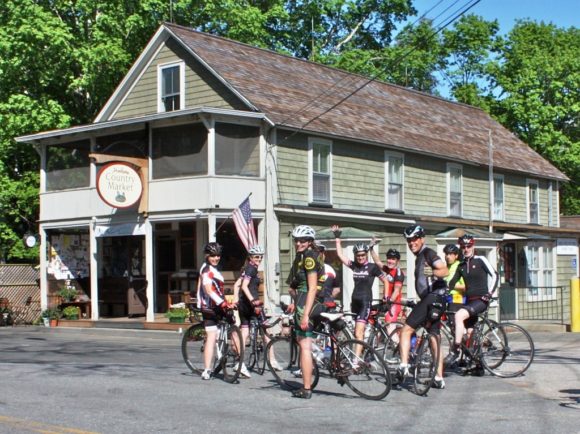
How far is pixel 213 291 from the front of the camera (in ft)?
38.1

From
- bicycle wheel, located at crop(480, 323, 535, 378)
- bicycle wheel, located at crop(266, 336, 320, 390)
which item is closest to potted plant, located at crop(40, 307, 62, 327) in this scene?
bicycle wheel, located at crop(266, 336, 320, 390)

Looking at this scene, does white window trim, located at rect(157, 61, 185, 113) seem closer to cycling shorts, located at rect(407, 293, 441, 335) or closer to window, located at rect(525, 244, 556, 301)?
window, located at rect(525, 244, 556, 301)

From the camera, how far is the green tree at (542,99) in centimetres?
4069

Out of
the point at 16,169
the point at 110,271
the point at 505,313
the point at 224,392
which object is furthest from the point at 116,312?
the point at 224,392

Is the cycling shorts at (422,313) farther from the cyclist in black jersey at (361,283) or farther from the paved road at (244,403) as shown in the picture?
the cyclist in black jersey at (361,283)

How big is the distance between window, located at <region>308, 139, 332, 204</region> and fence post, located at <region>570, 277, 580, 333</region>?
685cm

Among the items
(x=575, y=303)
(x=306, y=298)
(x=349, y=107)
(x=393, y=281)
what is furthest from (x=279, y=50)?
(x=306, y=298)

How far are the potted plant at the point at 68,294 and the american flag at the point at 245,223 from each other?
22.7ft

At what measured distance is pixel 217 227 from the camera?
22984 mm

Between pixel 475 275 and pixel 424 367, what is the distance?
1965mm

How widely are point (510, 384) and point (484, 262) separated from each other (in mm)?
1695

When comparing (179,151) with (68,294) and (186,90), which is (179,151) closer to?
(186,90)

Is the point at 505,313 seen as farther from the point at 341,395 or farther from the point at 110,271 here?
the point at 341,395

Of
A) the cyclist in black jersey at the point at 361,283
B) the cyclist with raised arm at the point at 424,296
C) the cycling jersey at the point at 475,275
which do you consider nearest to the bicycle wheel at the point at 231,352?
the cyclist in black jersey at the point at 361,283
